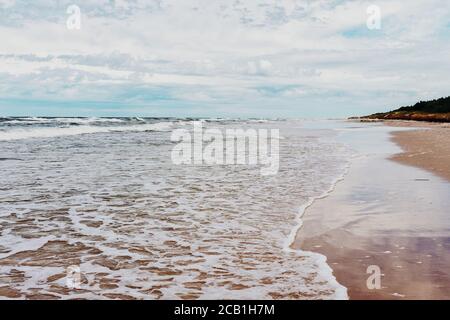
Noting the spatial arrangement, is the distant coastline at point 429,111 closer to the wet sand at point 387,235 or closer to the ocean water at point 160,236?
the wet sand at point 387,235

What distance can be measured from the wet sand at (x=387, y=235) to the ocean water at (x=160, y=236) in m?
0.30

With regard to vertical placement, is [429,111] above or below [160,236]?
above

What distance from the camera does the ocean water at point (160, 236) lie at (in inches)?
187

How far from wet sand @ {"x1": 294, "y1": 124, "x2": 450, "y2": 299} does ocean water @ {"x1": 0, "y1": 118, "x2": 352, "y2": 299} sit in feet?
0.99

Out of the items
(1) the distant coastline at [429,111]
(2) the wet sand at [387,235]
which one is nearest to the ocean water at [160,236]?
(2) the wet sand at [387,235]

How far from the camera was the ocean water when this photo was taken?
4.75 m

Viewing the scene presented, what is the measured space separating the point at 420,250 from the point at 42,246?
5238 mm

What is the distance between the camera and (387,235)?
648 centimetres

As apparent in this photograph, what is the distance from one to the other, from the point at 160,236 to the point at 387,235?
3.47m

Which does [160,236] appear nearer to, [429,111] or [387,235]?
[387,235]

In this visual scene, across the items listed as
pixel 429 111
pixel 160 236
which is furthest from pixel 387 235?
pixel 429 111

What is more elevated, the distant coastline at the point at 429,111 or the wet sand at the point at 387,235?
the distant coastline at the point at 429,111

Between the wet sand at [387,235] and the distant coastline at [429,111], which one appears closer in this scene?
the wet sand at [387,235]
